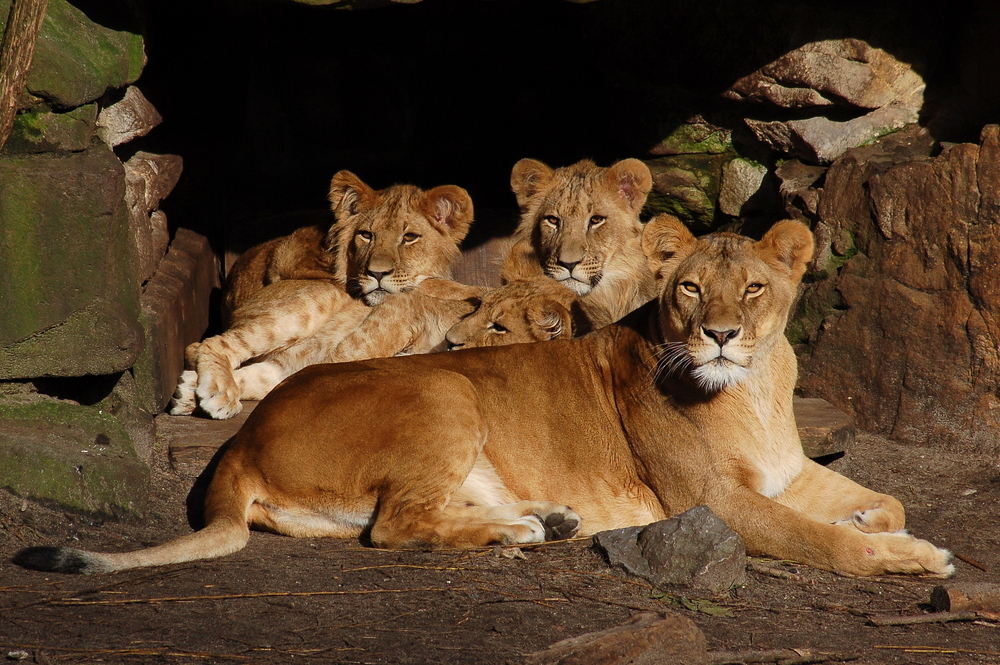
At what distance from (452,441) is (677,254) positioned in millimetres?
1283

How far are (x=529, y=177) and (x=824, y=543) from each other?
328 centimetres

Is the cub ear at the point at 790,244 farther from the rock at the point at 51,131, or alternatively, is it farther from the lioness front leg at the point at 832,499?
the rock at the point at 51,131

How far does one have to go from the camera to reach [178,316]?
6.63 metres

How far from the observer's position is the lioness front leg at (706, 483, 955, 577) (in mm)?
4488

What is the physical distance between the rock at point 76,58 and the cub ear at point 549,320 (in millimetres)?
2423

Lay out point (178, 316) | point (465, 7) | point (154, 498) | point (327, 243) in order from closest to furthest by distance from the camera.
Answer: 1. point (154, 498)
2. point (178, 316)
3. point (327, 243)
4. point (465, 7)

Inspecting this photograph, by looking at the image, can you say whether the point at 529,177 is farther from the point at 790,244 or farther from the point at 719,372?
the point at 719,372

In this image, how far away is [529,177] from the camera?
23.1 feet

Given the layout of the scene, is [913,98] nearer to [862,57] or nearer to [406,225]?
[862,57]

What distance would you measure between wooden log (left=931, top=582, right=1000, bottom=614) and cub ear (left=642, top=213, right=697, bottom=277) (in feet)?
5.68

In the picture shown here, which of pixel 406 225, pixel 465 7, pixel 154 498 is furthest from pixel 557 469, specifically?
pixel 465 7

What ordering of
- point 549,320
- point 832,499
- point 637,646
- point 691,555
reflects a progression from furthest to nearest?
point 549,320
point 832,499
point 691,555
point 637,646

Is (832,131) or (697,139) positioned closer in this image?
(832,131)

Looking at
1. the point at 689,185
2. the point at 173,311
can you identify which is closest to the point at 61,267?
the point at 173,311
